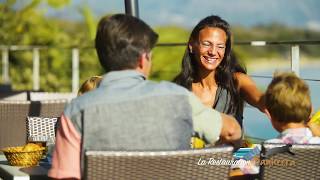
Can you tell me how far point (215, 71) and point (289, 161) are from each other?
139cm

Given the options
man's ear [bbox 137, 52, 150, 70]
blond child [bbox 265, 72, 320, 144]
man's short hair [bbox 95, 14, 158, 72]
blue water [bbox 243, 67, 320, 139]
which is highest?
man's short hair [bbox 95, 14, 158, 72]

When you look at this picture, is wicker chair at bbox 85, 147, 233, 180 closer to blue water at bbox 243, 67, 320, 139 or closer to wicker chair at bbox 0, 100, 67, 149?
blue water at bbox 243, 67, 320, 139

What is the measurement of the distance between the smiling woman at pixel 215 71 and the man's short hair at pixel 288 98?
0.90 metres

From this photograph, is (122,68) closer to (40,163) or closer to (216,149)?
(216,149)

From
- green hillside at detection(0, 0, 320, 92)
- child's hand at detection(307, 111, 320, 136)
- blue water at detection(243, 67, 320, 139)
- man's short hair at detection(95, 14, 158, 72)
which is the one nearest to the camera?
man's short hair at detection(95, 14, 158, 72)


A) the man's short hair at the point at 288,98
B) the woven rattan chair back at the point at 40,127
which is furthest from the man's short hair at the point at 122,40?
the woven rattan chair back at the point at 40,127

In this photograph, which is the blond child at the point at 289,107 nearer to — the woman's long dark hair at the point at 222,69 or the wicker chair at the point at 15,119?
the woman's long dark hair at the point at 222,69

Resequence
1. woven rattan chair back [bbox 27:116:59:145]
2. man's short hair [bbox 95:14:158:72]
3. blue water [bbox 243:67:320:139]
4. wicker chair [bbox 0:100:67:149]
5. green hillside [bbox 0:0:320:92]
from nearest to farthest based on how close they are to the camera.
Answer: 1. man's short hair [bbox 95:14:158:72]
2. woven rattan chair back [bbox 27:116:59:145]
3. blue water [bbox 243:67:320:139]
4. wicker chair [bbox 0:100:67:149]
5. green hillside [bbox 0:0:320:92]

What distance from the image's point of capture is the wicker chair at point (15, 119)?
4.20 metres

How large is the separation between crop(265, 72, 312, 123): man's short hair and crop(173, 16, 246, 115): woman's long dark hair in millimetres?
925

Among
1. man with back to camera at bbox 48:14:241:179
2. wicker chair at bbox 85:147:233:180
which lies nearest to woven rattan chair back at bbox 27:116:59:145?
man with back to camera at bbox 48:14:241:179

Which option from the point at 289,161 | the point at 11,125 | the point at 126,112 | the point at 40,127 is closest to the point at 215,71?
the point at 40,127

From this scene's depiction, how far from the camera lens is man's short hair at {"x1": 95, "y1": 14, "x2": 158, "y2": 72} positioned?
2.18 meters

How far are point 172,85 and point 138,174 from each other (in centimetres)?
29
